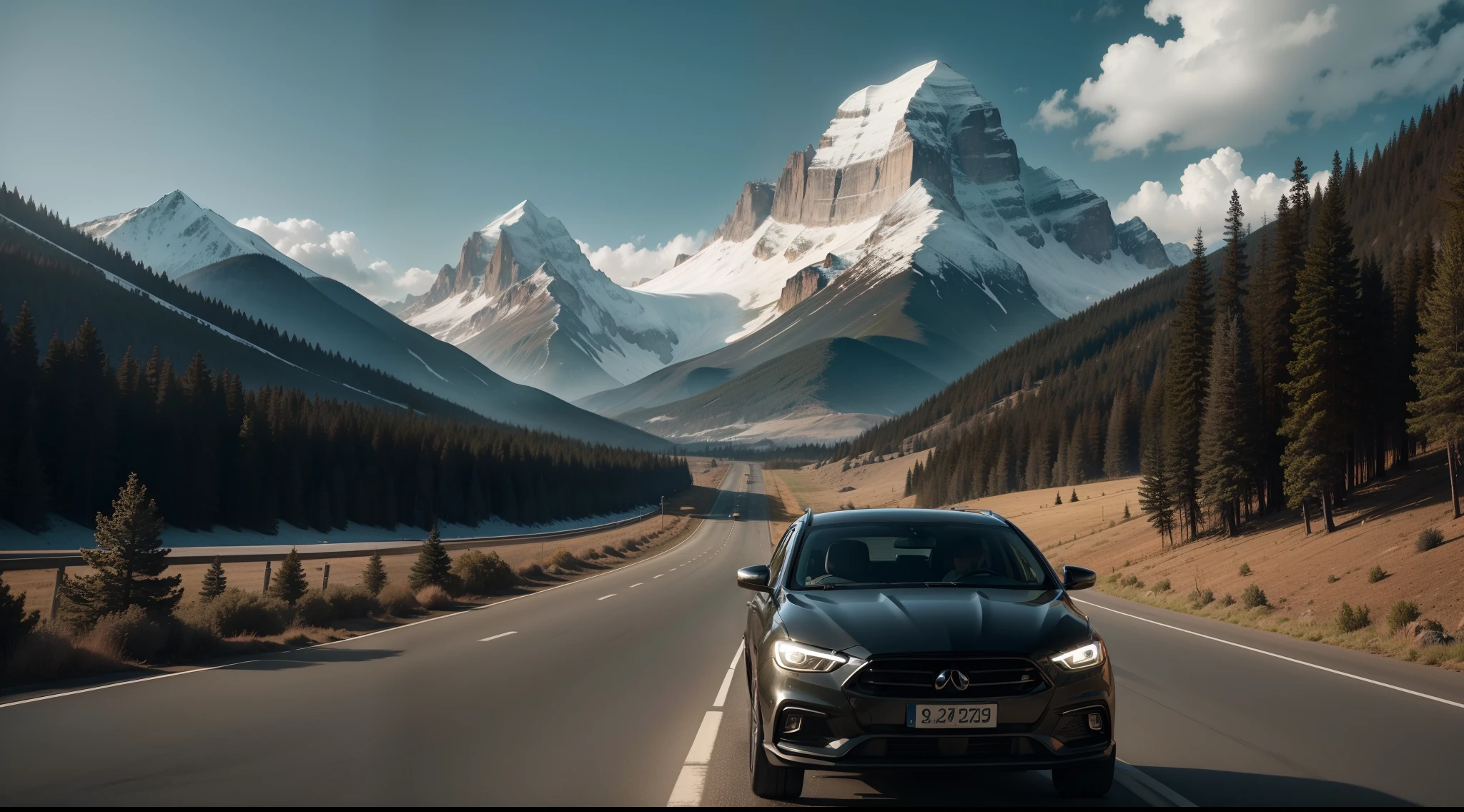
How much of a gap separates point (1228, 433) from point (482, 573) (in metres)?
34.4

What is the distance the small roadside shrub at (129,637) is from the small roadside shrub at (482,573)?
570 inches

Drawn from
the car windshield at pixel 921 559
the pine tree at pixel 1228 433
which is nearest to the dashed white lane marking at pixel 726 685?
the car windshield at pixel 921 559

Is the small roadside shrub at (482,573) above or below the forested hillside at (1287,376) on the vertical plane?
below

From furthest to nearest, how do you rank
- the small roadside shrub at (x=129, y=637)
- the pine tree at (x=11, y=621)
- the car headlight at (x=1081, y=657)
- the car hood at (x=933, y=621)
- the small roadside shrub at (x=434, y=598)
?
the small roadside shrub at (x=434, y=598) < the small roadside shrub at (x=129, y=637) < the pine tree at (x=11, y=621) < the car headlight at (x=1081, y=657) < the car hood at (x=933, y=621)

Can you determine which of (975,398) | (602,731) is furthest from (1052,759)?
(975,398)

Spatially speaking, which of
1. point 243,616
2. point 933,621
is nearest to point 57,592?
point 243,616

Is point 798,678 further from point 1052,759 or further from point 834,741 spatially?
point 1052,759

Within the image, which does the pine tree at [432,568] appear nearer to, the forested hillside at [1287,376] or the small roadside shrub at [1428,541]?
the small roadside shrub at [1428,541]

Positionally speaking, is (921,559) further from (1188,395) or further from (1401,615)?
(1188,395)

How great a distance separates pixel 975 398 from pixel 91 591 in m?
180

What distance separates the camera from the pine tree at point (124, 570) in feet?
54.0

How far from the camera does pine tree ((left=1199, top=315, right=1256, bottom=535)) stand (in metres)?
44.0

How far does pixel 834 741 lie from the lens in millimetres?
5738

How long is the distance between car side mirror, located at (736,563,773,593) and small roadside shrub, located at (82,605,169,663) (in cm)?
1016
